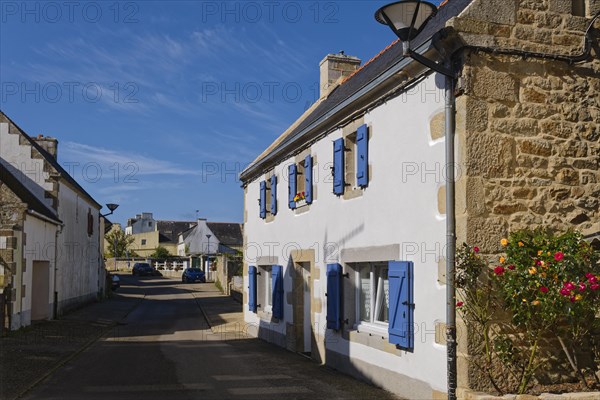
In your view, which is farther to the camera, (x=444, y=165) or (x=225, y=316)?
(x=225, y=316)

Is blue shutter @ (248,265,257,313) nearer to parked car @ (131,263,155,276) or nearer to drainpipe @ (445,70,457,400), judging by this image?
drainpipe @ (445,70,457,400)

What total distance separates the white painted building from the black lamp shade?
0.97 m

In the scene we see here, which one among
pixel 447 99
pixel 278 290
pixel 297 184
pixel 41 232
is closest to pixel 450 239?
pixel 447 99

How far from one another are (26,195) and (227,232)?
61.9 meters

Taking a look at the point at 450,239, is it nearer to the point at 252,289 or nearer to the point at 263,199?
the point at 263,199

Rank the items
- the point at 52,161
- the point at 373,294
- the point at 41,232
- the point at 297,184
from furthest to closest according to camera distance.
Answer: the point at 52,161 → the point at 41,232 → the point at 297,184 → the point at 373,294

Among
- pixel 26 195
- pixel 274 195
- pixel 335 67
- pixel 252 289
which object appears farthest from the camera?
pixel 26 195

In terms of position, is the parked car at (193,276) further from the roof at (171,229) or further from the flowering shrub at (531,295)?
the flowering shrub at (531,295)

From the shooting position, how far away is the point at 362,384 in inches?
380

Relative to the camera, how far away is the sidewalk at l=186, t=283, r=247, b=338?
18375 mm

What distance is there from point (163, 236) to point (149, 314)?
6474cm

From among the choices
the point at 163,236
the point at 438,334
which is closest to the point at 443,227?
the point at 438,334

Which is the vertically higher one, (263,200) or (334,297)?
(263,200)

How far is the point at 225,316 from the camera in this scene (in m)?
22.5
